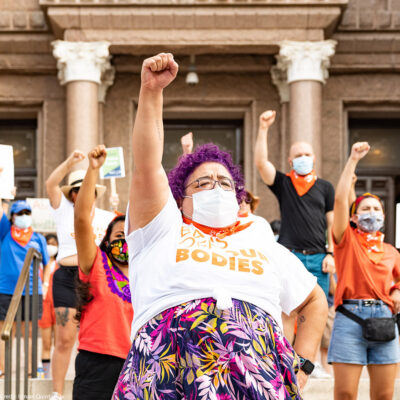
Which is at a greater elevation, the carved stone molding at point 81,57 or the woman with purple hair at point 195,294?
the carved stone molding at point 81,57

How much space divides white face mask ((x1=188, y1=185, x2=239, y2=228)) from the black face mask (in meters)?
1.19

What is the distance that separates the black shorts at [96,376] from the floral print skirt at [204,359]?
1.40 m

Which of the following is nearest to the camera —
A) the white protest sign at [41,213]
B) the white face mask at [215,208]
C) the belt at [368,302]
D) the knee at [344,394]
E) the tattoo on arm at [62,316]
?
the white face mask at [215,208]

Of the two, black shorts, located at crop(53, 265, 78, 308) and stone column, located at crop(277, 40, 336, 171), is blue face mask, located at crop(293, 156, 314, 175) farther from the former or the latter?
stone column, located at crop(277, 40, 336, 171)

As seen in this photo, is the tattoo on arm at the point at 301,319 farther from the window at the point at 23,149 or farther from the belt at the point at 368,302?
the window at the point at 23,149

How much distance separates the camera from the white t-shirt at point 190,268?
279cm

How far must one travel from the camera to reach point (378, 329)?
5059 mm

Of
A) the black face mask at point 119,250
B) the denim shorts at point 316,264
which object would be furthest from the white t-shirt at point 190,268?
the denim shorts at point 316,264

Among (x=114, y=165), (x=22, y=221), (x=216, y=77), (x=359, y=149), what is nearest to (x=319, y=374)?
(x=359, y=149)

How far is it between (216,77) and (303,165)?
8189mm

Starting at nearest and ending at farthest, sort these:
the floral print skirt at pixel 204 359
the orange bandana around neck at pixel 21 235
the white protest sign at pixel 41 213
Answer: the floral print skirt at pixel 204 359 < the orange bandana around neck at pixel 21 235 < the white protest sign at pixel 41 213

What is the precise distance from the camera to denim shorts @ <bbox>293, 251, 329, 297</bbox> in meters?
6.52

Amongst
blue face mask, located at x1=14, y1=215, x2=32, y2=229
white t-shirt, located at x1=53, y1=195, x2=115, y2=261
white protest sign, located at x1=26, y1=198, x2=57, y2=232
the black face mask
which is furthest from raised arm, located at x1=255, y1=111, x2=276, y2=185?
white protest sign, located at x1=26, y1=198, x2=57, y2=232

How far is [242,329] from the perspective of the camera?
2.75 metres
